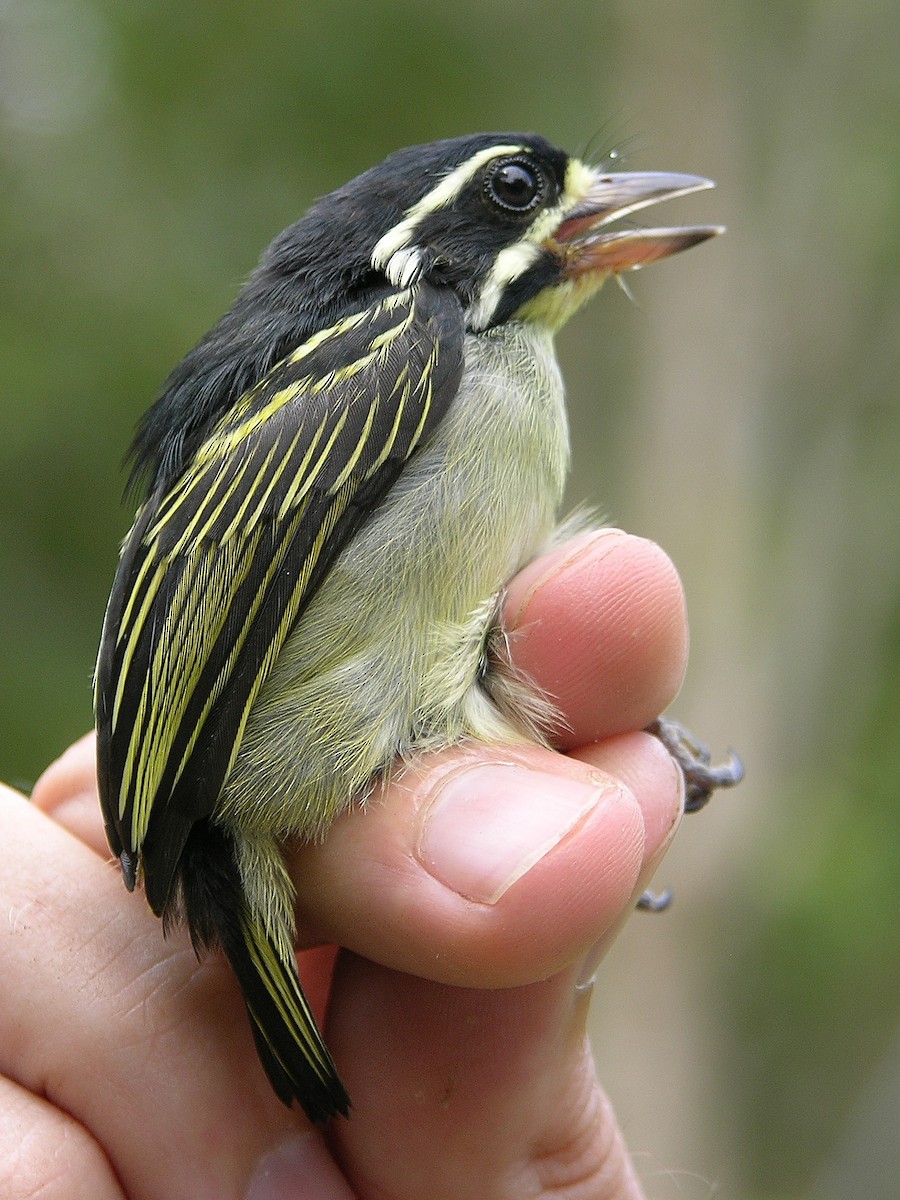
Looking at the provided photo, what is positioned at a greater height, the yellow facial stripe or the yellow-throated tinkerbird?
the yellow facial stripe

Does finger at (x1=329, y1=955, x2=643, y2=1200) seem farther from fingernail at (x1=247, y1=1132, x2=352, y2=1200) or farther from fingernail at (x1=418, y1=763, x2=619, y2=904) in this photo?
fingernail at (x1=418, y1=763, x2=619, y2=904)

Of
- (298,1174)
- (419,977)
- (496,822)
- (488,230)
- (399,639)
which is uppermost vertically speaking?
(488,230)

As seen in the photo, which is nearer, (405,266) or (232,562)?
(232,562)

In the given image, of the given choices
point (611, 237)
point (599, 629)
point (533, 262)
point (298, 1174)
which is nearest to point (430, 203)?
point (533, 262)

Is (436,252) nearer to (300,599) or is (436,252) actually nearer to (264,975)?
(300,599)

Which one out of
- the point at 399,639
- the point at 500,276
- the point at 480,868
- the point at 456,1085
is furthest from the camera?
the point at 500,276

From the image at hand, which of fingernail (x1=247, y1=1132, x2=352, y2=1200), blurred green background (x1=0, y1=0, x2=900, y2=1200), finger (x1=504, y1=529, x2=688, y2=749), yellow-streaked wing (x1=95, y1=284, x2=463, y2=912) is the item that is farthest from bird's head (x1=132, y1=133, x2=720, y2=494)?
blurred green background (x1=0, y1=0, x2=900, y2=1200)

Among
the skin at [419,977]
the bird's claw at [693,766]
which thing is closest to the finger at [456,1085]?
the skin at [419,977]
